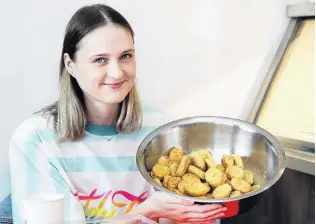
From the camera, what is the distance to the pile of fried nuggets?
2.97ft

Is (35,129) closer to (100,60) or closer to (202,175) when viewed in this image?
(100,60)

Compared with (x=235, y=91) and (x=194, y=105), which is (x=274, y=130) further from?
(x=194, y=105)

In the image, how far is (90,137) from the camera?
1.00 m

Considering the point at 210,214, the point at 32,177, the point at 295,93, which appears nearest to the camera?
the point at 210,214

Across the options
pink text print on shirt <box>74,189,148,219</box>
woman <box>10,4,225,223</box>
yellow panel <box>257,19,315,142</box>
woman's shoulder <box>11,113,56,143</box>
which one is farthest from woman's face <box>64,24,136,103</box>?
yellow panel <box>257,19,315,142</box>

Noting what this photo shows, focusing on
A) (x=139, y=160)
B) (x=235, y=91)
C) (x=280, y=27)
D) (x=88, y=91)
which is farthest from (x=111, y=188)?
(x=280, y=27)

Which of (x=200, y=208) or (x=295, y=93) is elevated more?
(x=295, y=93)

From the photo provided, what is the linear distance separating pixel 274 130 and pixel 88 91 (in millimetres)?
628

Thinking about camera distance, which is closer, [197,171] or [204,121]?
[197,171]

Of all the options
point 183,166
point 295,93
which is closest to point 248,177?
point 183,166

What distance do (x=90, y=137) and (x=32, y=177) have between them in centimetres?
15

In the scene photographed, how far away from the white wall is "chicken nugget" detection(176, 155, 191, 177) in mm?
180

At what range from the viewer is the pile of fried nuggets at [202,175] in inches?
35.6

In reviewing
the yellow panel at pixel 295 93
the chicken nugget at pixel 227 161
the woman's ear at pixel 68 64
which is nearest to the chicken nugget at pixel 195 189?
the chicken nugget at pixel 227 161
